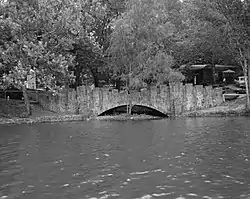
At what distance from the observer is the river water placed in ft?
30.9

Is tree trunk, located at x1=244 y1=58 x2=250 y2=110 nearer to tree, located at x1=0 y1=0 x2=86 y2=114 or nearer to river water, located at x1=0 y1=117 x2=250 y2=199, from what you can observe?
river water, located at x1=0 y1=117 x2=250 y2=199

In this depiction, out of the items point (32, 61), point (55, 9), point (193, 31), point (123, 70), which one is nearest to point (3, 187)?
point (32, 61)

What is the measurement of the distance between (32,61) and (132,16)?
35.7 ft

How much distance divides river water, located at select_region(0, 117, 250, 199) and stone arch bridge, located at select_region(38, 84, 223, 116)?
1588 centimetres

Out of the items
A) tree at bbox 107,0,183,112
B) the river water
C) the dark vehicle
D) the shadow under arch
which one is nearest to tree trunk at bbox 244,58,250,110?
tree at bbox 107,0,183,112

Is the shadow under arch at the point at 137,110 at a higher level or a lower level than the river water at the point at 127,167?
higher

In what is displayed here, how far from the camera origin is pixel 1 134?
22234 mm

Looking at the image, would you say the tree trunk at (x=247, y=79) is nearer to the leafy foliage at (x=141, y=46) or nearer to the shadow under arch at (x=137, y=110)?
the leafy foliage at (x=141, y=46)

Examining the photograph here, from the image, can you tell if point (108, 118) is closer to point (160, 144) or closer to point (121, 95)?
point (121, 95)

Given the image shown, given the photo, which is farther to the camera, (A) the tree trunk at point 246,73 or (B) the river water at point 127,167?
(A) the tree trunk at point 246,73

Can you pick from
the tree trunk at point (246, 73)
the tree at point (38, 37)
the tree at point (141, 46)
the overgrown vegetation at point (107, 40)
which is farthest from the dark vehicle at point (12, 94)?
the tree trunk at point (246, 73)

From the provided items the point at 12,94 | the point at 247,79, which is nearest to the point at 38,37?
the point at 12,94

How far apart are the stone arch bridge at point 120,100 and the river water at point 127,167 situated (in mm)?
15879

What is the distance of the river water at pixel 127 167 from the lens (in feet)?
30.9
